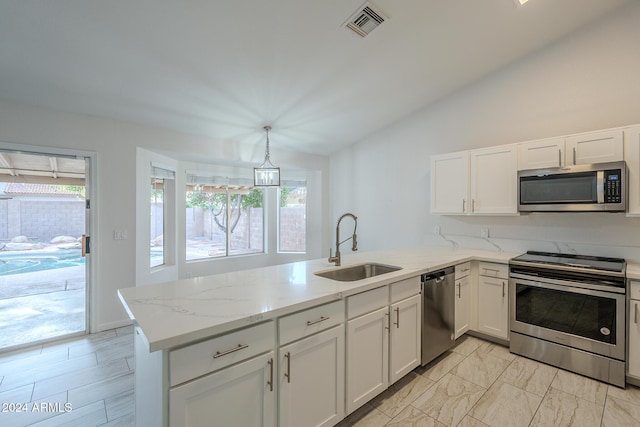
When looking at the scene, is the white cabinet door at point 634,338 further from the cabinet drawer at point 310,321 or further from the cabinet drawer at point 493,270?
the cabinet drawer at point 310,321

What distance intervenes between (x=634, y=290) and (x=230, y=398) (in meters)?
2.95

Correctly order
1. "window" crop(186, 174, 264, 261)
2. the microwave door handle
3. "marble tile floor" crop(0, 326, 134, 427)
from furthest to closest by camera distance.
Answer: "window" crop(186, 174, 264, 261) < the microwave door handle < "marble tile floor" crop(0, 326, 134, 427)

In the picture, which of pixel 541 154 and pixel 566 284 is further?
pixel 541 154

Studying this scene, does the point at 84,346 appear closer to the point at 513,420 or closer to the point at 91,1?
the point at 91,1

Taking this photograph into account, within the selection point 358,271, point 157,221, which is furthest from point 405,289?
point 157,221

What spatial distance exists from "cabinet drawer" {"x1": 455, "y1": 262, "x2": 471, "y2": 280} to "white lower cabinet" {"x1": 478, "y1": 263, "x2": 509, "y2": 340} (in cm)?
13

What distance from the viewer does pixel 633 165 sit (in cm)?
232

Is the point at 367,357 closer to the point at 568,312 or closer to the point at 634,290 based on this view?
the point at 568,312

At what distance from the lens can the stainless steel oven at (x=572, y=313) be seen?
7.23 ft

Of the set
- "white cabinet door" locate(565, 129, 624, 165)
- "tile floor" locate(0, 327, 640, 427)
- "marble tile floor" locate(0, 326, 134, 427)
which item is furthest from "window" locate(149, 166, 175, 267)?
"white cabinet door" locate(565, 129, 624, 165)

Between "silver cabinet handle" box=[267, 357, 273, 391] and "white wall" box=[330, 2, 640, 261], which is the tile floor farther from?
"white wall" box=[330, 2, 640, 261]

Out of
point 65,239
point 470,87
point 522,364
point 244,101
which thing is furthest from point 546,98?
point 65,239

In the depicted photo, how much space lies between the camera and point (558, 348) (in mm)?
2459

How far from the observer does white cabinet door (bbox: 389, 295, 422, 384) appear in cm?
207
